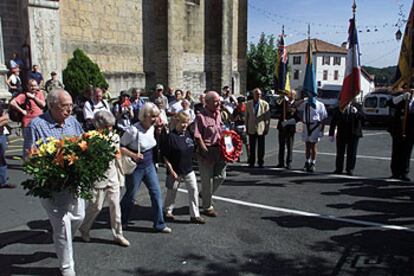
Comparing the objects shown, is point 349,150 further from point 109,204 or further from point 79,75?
point 79,75

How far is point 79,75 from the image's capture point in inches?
549

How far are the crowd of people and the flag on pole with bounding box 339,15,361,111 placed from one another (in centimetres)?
29

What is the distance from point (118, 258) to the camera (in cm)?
431

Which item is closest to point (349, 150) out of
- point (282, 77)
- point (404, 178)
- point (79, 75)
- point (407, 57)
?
point (404, 178)

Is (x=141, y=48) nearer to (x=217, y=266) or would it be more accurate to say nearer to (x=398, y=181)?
(x=398, y=181)

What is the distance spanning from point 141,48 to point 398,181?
15.5 metres

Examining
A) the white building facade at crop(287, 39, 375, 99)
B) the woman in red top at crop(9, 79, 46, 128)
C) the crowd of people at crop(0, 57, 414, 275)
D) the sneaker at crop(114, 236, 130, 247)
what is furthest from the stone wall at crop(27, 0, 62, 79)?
the white building facade at crop(287, 39, 375, 99)

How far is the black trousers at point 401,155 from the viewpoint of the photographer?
7.82 m

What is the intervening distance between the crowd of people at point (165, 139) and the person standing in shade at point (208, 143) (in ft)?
0.05

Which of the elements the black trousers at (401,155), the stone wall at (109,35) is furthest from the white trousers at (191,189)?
the stone wall at (109,35)

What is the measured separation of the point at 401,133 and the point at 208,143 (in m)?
4.65

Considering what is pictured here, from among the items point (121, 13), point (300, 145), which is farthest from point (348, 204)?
point (121, 13)

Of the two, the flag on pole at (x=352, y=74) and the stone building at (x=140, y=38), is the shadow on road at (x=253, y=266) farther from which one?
the stone building at (x=140, y=38)

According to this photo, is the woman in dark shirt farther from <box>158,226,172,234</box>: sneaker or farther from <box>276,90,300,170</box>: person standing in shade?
<box>276,90,300,170</box>: person standing in shade
